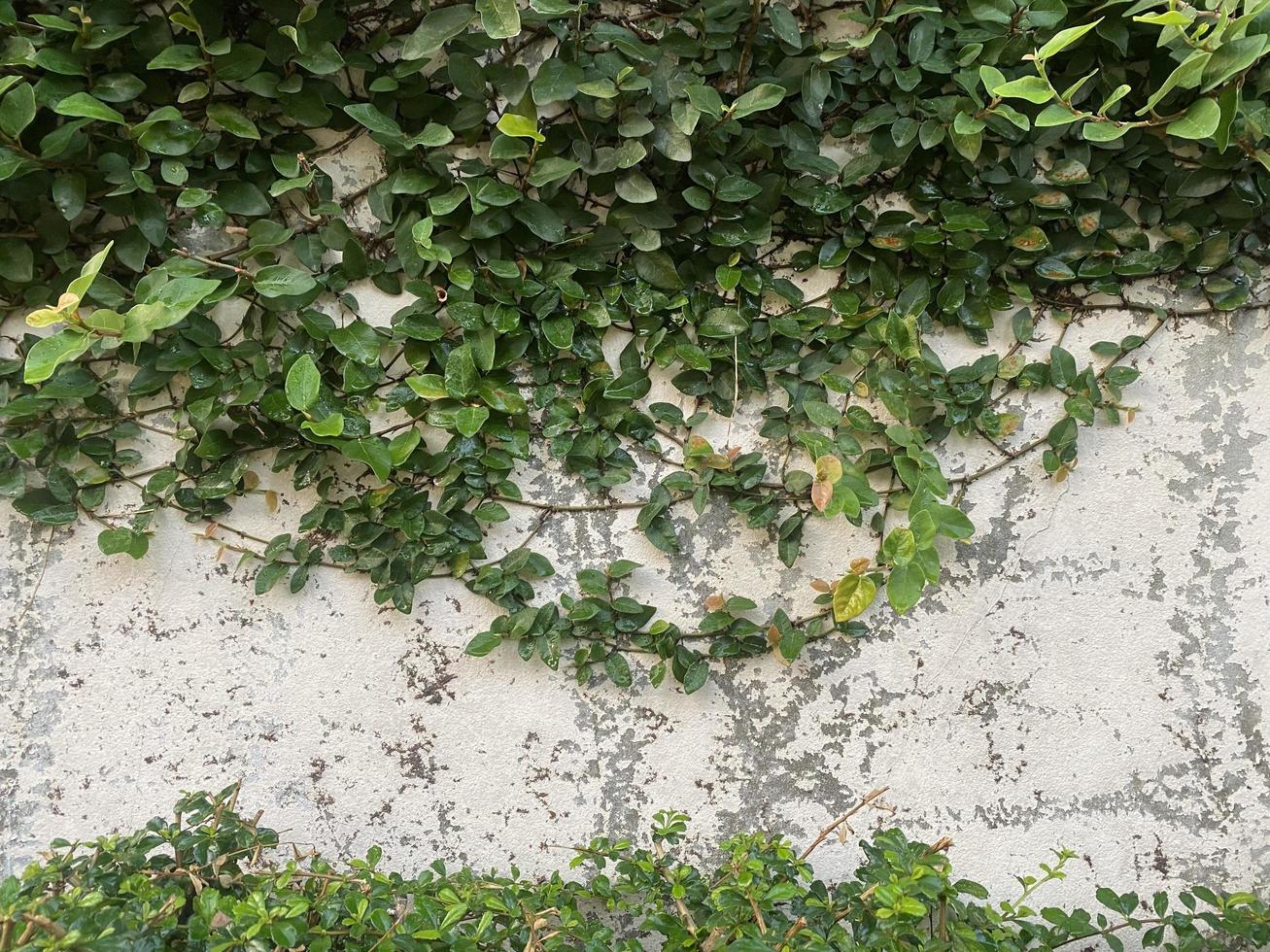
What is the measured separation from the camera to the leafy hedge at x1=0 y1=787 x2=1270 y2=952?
40.5 inches

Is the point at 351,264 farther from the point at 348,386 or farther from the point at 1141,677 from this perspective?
the point at 1141,677

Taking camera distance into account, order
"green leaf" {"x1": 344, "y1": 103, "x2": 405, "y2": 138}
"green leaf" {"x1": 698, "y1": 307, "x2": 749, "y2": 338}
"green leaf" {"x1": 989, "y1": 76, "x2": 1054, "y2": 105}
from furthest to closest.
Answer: "green leaf" {"x1": 698, "y1": 307, "x2": 749, "y2": 338}, "green leaf" {"x1": 344, "y1": 103, "x2": 405, "y2": 138}, "green leaf" {"x1": 989, "y1": 76, "x2": 1054, "y2": 105}

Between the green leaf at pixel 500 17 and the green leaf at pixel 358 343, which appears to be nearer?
the green leaf at pixel 500 17

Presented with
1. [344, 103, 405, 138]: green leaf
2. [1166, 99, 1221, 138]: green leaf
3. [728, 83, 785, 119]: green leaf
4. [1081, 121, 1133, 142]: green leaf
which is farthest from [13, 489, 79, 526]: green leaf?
[1166, 99, 1221, 138]: green leaf

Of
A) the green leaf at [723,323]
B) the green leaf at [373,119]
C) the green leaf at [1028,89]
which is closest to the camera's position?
the green leaf at [1028,89]

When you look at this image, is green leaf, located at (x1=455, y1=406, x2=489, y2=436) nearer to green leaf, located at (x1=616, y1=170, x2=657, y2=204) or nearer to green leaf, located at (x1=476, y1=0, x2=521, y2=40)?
green leaf, located at (x1=616, y1=170, x2=657, y2=204)

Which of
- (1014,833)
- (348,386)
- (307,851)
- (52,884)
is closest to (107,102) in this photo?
(348,386)

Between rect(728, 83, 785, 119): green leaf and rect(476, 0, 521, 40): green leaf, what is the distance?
0.35 metres

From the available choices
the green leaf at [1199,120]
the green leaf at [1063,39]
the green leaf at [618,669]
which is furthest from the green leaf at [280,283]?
the green leaf at [1199,120]

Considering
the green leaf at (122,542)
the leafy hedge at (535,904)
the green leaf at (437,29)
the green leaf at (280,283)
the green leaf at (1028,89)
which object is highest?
the green leaf at (1028,89)

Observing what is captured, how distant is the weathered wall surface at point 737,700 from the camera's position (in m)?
1.42

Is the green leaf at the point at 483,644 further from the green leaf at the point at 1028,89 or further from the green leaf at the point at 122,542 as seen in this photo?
the green leaf at the point at 1028,89

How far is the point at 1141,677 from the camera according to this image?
4.69 ft

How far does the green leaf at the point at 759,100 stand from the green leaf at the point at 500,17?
0.35 m
